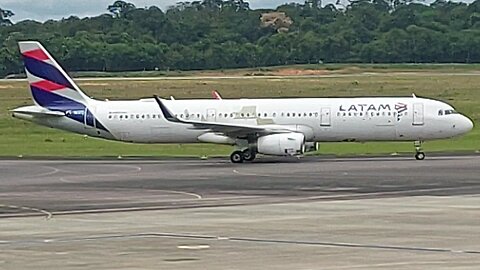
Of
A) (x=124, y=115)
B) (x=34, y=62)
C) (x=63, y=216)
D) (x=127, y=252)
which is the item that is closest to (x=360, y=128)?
(x=124, y=115)

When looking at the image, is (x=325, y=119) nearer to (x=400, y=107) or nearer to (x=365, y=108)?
(x=365, y=108)

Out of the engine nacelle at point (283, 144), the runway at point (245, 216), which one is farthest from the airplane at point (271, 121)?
the runway at point (245, 216)

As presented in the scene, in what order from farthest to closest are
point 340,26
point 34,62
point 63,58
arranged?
point 340,26
point 63,58
point 34,62

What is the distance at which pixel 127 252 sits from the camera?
2194 cm

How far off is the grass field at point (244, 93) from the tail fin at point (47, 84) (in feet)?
11.3

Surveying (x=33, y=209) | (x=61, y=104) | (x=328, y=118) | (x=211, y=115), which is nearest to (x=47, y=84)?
(x=61, y=104)

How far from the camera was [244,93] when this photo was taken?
4008 inches

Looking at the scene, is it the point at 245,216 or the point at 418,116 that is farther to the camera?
the point at 418,116

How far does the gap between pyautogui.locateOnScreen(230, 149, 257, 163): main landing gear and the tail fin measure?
740 centimetres

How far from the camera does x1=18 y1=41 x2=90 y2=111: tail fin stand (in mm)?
56875

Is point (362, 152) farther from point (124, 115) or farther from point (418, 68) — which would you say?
point (418, 68)

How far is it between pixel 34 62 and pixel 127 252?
36485 mm

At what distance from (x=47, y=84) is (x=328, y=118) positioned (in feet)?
39.8

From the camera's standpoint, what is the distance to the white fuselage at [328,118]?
174 ft
